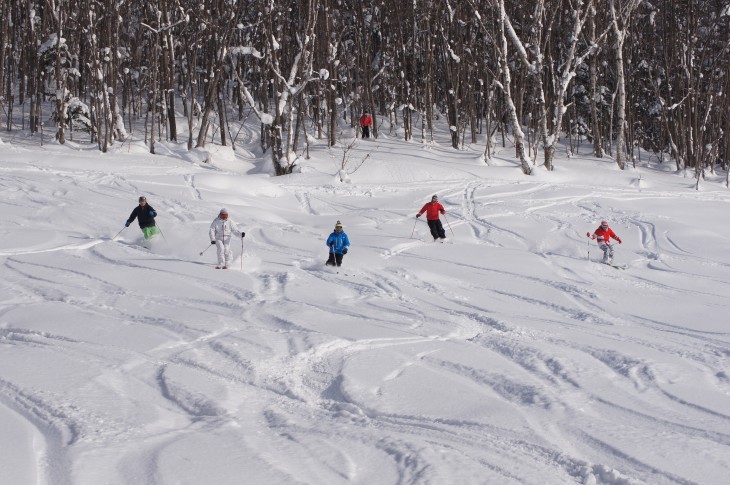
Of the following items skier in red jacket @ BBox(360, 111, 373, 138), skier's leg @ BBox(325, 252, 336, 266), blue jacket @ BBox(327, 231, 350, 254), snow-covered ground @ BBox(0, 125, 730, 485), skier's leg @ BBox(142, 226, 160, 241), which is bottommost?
snow-covered ground @ BBox(0, 125, 730, 485)

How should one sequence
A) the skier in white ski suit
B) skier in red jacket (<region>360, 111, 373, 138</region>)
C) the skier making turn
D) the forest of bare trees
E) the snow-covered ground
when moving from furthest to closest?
skier in red jacket (<region>360, 111, 373, 138</region>), the forest of bare trees, the skier making turn, the skier in white ski suit, the snow-covered ground

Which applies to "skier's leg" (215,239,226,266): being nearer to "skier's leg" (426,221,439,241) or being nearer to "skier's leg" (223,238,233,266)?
"skier's leg" (223,238,233,266)

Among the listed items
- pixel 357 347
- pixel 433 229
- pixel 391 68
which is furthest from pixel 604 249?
pixel 391 68

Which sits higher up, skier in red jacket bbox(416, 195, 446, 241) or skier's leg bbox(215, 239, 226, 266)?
skier in red jacket bbox(416, 195, 446, 241)

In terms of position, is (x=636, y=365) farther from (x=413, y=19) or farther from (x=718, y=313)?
(x=413, y=19)

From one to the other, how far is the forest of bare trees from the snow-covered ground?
7.89 m

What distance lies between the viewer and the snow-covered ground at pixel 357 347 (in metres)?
5.76

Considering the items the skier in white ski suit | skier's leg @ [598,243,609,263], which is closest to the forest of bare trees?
the skier in white ski suit

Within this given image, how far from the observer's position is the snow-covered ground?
576 cm

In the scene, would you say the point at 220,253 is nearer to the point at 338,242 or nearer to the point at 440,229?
the point at 338,242

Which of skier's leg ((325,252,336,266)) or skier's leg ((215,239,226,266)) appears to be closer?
skier's leg ((215,239,226,266))

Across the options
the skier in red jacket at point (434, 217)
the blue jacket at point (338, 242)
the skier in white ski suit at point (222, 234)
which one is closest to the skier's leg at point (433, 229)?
the skier in red jacket at point (434, 217)

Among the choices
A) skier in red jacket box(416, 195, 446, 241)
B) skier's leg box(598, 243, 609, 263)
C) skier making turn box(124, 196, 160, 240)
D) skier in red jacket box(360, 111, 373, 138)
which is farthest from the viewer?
skier in red jacket box(360, 111, 373, 138)

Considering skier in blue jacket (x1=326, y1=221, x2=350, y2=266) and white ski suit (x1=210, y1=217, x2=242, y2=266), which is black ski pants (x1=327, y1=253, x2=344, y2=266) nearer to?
skier in blue jacket (x1=326, y1=221, x2=350, y2=266)
